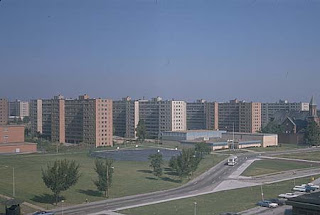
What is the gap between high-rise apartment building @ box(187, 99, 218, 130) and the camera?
96.2 feet

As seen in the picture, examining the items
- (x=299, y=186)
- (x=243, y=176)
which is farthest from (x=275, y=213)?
(x=243, y=176)

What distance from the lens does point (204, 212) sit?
7.41 metres

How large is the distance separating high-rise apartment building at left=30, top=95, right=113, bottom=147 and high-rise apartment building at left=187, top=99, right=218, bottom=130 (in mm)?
9295

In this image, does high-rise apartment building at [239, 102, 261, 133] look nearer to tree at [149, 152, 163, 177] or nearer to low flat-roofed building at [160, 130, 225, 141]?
low flat-roofed building at [160, 130, 225, 141]

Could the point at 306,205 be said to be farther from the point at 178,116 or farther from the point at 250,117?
the point at 250,117

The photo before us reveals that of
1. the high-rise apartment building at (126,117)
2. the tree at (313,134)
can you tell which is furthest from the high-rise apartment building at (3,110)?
the tree at (313,134)

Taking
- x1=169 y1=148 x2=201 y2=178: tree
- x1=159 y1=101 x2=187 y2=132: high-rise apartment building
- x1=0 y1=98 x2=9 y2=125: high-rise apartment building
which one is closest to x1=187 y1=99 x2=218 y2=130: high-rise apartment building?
x1=159 y1=101 x2=187 y2=132: high-rise apartment building

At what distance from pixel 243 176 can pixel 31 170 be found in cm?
601

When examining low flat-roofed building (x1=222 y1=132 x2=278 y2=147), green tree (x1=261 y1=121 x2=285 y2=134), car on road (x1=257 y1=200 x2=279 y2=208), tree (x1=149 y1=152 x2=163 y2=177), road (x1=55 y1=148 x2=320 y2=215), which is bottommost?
road (x1=55 y1=148 x2=320 y2=215)

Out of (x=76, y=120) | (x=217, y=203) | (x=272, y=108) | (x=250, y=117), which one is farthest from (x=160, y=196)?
(x=272, y=108)

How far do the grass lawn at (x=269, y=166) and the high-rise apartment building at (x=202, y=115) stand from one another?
13676 millimetres

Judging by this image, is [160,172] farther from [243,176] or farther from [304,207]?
[304,207]

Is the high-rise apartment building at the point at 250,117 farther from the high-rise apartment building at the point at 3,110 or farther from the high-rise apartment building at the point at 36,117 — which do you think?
the high-rise apartment building at the point at 3,110

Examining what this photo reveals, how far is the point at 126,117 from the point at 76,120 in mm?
5892
